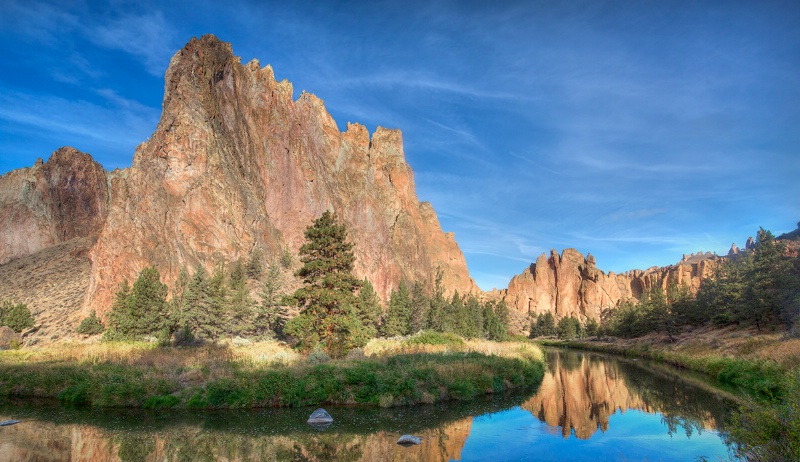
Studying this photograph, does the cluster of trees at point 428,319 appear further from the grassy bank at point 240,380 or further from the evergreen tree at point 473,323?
the grassy bank at point 240,380

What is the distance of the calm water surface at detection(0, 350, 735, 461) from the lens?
1636cm

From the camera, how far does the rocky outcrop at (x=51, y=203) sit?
124 metres

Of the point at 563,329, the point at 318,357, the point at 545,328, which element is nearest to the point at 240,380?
the point at 318,357

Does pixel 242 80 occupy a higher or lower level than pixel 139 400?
higher

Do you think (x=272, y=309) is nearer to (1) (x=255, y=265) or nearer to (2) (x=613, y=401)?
(1) (x=255, y=265)

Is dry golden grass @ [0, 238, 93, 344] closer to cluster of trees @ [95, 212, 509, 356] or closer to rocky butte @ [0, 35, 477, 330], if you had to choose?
rocky butte @ [0, 35, 477, 330]

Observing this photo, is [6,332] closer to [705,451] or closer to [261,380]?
[261,380]

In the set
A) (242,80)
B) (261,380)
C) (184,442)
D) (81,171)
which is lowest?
(184,442)

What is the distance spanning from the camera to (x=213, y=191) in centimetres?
9000

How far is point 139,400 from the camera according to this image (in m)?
23.1

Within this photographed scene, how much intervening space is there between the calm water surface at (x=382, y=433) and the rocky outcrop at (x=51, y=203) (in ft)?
403

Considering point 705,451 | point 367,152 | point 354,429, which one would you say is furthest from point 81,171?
point 705,451

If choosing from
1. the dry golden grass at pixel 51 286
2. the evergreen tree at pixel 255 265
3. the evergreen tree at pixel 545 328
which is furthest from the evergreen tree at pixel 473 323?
the dry golden grass at pixel 51 286

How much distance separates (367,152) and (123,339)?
147826 mm
